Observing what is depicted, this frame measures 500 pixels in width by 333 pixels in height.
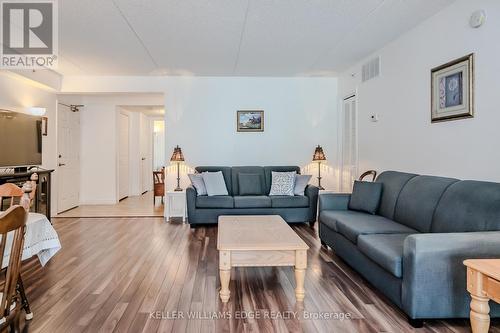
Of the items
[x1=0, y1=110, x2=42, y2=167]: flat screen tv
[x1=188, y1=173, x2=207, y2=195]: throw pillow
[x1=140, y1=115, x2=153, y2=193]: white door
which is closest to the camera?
[x1=0, y1=110, x2=42, y2=167]: flat screen tv

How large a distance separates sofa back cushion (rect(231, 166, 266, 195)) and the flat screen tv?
118 inches

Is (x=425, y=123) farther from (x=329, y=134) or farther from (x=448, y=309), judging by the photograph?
(x=329, y=134)

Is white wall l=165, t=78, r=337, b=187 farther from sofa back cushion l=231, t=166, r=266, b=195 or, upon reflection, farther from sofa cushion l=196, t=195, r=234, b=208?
sofa cushion l=196, t=195, r=234, b=208

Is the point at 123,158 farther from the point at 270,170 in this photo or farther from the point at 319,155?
the point at 319,155

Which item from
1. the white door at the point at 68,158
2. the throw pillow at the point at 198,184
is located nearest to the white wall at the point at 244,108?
the throw pillow at the point at 198,184

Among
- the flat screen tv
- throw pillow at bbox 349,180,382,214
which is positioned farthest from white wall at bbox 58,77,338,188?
throw pillow at bbox 349,180,382,214

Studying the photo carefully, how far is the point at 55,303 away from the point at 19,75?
11.3ft

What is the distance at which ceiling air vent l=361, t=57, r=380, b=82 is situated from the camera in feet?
13.6

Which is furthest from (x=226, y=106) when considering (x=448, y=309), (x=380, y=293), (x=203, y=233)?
(x=448, y=309)

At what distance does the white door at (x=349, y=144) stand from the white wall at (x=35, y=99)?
197 inches

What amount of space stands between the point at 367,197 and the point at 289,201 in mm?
1420

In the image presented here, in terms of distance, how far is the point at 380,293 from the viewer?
2.46 meters

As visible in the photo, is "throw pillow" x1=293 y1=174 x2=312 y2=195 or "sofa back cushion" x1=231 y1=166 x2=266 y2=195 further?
"sofa back cushion" x1=231 y1=166 x2=266 y2=195

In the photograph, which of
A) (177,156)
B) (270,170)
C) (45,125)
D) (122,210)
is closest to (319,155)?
(270,170)
